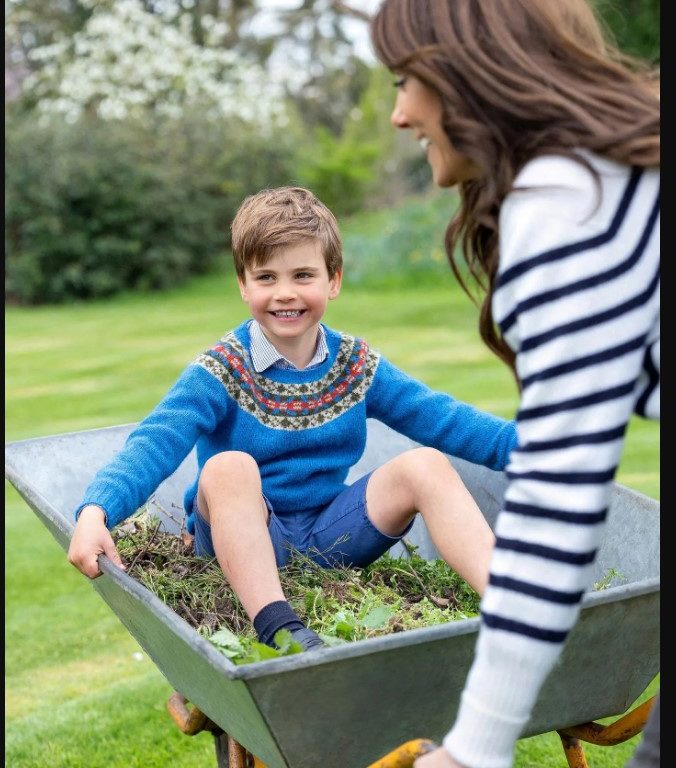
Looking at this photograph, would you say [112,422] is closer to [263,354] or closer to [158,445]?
[263,354]

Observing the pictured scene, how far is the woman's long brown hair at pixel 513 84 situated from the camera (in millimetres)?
1296

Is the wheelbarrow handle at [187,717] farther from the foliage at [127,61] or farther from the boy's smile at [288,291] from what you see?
the foliage at [127,61]

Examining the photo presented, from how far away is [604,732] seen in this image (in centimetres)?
199

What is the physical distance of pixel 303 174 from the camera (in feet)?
47.9

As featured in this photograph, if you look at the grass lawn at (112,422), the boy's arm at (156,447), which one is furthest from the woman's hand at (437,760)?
the grass lawn at (112,422)

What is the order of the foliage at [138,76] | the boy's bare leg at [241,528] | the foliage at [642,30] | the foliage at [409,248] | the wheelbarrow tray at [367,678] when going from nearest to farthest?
the wheelbarrow tray at [367,678] → the boy's bare leg at [241,528] → the foliage at [642,30] → the foliage at [409,248] → the foliage at [138,76]

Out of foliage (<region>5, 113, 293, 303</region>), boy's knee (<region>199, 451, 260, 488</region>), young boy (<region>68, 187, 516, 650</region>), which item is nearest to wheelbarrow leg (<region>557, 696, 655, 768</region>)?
young boy (<region>68, 187, 516, 650</region>)

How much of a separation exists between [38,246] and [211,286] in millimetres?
1702

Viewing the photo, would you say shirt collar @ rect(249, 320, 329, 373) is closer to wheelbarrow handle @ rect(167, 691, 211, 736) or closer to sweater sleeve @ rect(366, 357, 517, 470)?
sweater sleeve @ rect(366, 357, 517, 470)

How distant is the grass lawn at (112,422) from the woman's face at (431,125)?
5.86 feet

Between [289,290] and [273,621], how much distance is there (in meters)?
0.69

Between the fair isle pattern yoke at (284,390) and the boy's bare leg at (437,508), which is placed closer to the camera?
the boy's bare leg at (437,508)

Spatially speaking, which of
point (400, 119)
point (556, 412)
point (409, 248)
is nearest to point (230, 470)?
point (400, 119)

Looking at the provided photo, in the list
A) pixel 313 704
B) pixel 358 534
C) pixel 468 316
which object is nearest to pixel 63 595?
pixel 358 534
